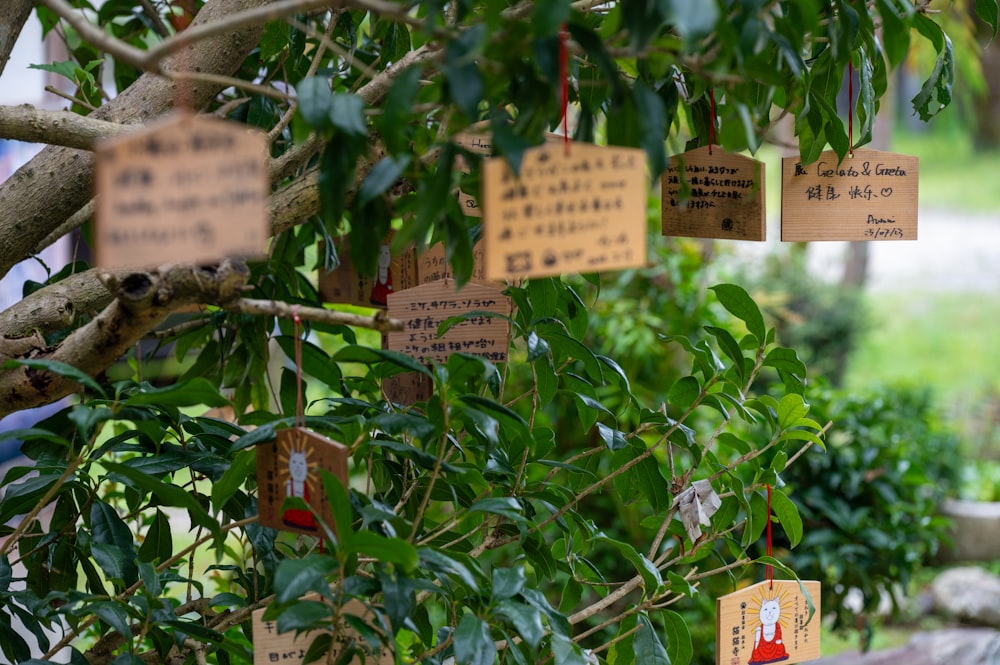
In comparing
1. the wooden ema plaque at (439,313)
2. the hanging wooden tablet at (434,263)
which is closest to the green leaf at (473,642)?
the wooden ema plaque at (439,313)

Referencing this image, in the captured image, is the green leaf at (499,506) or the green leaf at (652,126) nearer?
the green leaf at (652,126)

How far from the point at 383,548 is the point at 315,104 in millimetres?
406

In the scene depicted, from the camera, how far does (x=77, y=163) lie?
1.35 metres

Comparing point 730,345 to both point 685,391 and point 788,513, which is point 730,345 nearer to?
point 685,391

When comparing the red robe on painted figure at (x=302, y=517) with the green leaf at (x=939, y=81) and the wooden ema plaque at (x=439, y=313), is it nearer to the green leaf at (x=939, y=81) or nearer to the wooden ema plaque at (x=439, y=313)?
the wooden ema plaque at (x=439, y=313)

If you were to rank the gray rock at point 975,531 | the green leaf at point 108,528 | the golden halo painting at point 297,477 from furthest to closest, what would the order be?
1. the gray rock at point 975,531
2. the green leaf at point 108,528
3. the golden halo painting at point 297,477

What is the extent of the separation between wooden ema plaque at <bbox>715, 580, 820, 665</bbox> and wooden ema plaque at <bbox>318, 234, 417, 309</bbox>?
691 mm

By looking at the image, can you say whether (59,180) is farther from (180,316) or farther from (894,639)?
(894,639)

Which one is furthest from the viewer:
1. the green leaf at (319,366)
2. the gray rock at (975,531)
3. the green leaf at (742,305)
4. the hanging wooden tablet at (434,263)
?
the gray rock at (975,531)

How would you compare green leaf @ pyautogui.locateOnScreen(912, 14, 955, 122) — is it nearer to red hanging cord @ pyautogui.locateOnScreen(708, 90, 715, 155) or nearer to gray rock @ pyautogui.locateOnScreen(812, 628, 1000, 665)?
red hanging cord @ pyautogui.locateOnScreen(708, 90, 715, 155)

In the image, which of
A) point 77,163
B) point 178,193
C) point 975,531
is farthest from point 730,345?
point 975,531

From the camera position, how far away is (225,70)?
4.78 ft

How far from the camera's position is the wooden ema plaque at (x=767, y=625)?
1288mm

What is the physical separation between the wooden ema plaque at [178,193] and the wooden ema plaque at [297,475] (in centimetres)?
27
